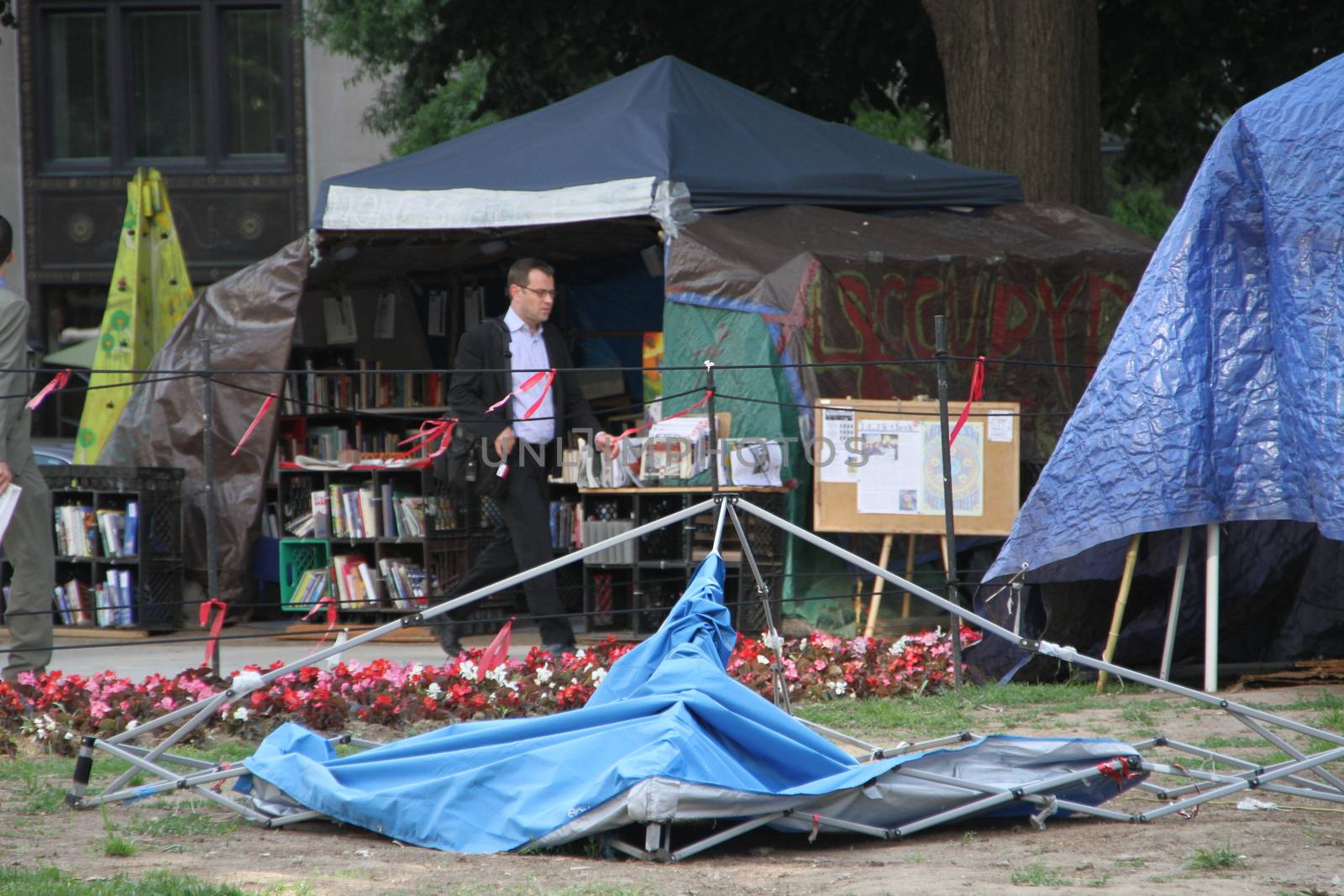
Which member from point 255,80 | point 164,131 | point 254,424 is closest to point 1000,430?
point 254,424

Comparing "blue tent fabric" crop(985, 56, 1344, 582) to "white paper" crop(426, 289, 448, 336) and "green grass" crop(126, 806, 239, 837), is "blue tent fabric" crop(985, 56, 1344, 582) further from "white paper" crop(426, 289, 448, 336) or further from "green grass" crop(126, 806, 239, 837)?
"white paper" crop(426, 289, 448, 336)

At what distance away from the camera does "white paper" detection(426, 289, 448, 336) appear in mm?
13719

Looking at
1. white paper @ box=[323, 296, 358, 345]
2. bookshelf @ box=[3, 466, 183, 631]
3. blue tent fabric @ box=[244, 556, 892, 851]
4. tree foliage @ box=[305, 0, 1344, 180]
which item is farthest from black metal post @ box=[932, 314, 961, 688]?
tree foliage @ box=[305, 0, 1344, 180]

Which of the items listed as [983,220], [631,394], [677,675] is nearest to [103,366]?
[631,394]

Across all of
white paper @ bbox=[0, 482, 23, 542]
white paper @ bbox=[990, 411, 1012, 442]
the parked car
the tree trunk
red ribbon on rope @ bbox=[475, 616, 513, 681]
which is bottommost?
red ribbon on rope @ bbox=[475, 616, 513, 681]

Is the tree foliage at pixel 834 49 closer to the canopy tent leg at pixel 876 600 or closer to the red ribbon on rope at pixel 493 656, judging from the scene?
the canopy tent leg at pixel 876 600

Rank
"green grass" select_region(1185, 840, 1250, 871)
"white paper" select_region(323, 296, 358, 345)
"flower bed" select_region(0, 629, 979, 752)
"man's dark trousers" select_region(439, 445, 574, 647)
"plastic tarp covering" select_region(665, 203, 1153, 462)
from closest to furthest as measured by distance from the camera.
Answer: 1. "green grass" select_region(1185, 840, 1250, 871)
2. "flower bed" select_region(0, 629, 979, 752)
3. "man's dark trousers" select_region(439, 445, 574, 647)
4. "plastic tarp covering" select_region(665, 203, 1153, 462)
5. "white paper" select_region(323, 296, 358, 345)

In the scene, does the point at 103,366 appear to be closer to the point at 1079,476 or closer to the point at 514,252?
the point at 514,252

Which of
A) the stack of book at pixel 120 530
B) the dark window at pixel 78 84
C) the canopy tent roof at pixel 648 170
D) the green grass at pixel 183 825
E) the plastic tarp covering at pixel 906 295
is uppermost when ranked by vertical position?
the dark window at pixel 78 84

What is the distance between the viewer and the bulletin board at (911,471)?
Result: 386 inches

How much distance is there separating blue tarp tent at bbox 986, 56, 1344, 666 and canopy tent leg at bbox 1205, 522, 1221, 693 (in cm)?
21

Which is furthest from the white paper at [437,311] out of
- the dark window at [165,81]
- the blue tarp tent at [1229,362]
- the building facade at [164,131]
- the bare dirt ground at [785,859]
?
the dark window at [165,81]

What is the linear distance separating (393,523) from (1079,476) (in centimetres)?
530

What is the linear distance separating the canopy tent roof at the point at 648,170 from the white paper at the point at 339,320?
147 centimetres
